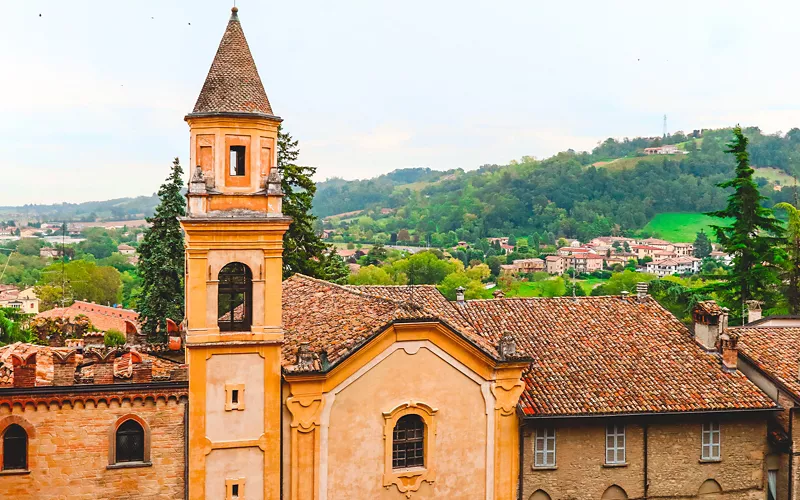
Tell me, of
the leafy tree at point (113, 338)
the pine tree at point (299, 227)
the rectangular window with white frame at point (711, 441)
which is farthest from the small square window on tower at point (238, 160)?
the leafy tree at point (113, 338)

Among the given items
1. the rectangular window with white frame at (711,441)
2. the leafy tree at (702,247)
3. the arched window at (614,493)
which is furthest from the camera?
the leafy tree at (702,247)

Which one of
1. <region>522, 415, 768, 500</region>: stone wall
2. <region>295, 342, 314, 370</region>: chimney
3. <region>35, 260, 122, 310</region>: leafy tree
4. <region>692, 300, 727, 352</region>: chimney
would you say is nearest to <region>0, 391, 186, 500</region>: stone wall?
<region>295, 342, 314, 370</region>: chimney

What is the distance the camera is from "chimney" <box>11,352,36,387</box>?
74.3ft

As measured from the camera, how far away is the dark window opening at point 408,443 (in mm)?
25031

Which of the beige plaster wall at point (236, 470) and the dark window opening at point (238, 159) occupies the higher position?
the dark window opening at point (238, 159)

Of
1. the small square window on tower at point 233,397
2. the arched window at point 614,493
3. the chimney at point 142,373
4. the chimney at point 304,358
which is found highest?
the chimney at point 304,358

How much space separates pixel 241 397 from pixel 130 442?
338cm

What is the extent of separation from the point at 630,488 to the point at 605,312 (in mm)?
6883

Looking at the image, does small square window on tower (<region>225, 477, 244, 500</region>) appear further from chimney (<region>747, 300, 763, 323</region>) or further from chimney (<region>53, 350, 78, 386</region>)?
chimney (<region>747, 300, 763, 323</region>)

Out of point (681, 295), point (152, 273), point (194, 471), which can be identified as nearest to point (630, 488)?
point (194, 471)

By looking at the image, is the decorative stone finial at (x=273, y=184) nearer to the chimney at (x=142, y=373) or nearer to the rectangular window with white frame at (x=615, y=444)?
the chimney at (x=142, y=373)

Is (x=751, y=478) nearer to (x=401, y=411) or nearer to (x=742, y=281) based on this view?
(x=401, y=411)

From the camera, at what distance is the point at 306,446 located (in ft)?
78.7

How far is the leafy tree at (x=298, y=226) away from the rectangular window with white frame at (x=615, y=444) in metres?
26.3
